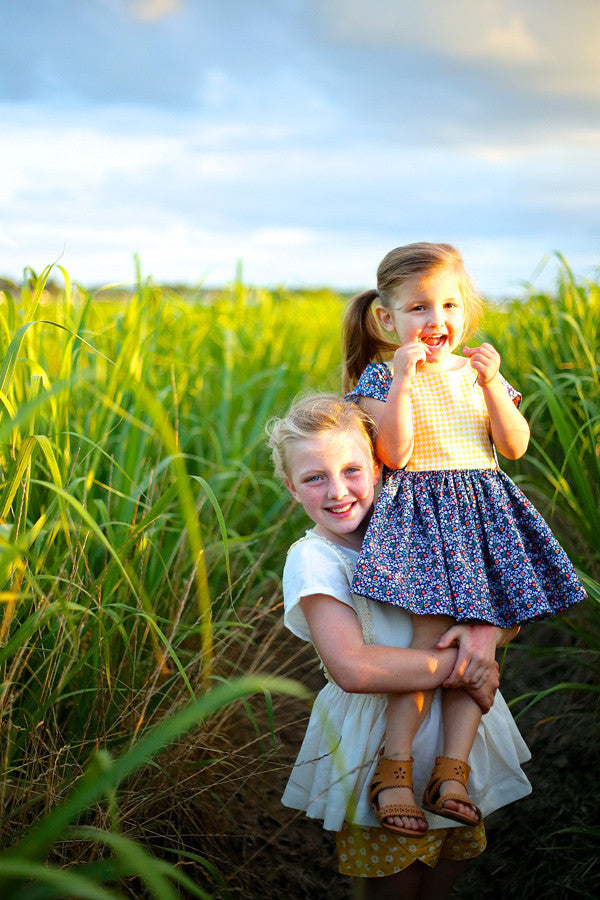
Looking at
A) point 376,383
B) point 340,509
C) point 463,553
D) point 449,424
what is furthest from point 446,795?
point 376,383

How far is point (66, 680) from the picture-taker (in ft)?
5.00

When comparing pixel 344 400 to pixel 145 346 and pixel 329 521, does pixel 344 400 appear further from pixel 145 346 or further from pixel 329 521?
pixel 145 346

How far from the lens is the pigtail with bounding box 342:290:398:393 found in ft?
5.99

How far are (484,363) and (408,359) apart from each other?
16 centimetres

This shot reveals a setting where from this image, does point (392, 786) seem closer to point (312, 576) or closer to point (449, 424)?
point (312, 576)

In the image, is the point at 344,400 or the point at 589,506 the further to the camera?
the point at 589,506

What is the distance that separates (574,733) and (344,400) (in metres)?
1.34

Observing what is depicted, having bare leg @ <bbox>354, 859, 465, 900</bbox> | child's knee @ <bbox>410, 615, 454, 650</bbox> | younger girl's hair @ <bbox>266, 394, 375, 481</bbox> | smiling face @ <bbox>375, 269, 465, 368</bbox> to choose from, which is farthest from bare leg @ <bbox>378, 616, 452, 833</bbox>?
smiling face @ <bbox>375, 269, 465, 368</bbox>

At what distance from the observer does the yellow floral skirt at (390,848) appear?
1530 mm

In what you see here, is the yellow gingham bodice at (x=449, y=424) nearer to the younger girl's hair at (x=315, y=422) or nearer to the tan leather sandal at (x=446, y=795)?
the younger girl's hair at (x=315, y=422)

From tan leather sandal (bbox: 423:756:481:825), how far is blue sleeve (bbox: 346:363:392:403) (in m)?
0.71

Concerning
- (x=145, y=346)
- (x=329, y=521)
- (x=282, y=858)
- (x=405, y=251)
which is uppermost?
(x=405, y=251)

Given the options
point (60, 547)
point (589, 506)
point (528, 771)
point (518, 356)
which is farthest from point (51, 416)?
point (518, 356)

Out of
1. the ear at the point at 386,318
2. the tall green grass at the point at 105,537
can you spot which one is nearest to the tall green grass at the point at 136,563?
the tall green grass at the point at 105,537
